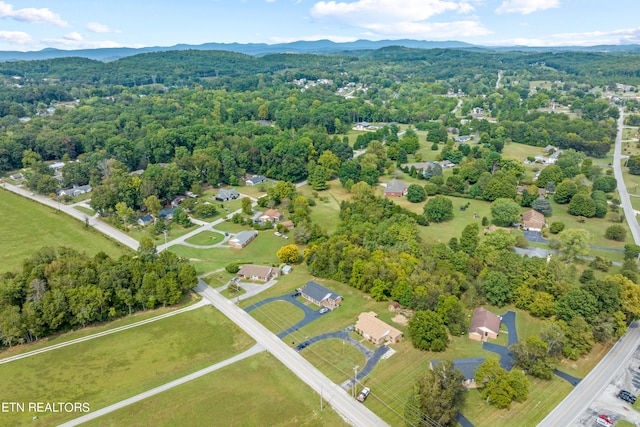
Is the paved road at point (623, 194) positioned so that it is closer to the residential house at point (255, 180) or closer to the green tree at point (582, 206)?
the green tree at point (582, 206)

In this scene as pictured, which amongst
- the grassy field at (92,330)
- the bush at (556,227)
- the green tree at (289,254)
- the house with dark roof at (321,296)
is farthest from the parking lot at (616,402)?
the grassy field at (92,330)

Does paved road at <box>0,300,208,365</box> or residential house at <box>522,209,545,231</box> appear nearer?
paved road at <box>0,300,208,365</box>

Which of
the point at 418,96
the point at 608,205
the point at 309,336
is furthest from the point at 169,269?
the point at 418,96

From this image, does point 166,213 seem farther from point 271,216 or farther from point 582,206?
point 582,206

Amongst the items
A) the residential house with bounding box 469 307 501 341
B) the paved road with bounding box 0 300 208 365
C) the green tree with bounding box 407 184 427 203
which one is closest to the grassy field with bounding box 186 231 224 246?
the paved road with bounding box 0 300 208 365

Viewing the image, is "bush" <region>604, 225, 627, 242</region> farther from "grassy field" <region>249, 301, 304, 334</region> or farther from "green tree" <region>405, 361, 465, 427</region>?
"grassy field" <region>249, 301, 304, 334</region>

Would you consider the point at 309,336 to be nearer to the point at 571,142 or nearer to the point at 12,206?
the point at 12,206

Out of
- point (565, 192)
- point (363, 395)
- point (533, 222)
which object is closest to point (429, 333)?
point (363, 395)
